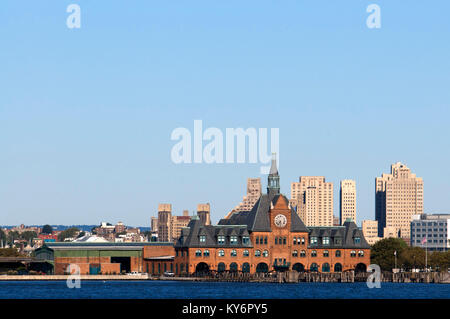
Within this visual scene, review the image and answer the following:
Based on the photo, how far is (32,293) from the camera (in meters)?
162
